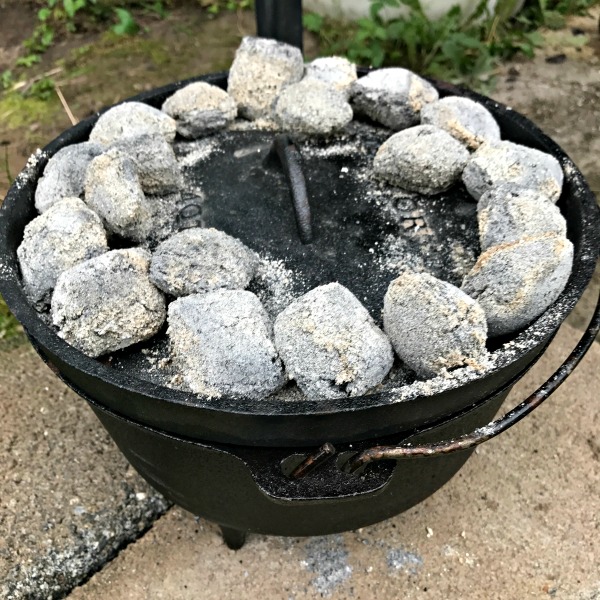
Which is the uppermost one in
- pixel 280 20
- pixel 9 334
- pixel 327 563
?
pixel 280 20

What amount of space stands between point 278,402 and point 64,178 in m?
0.59

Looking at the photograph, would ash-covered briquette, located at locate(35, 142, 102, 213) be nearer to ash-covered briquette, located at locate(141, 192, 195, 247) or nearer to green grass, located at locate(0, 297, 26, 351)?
ash-covered briquette, located at locate(141, 192, 195, 247)

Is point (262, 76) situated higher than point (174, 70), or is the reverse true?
point (262, 76)

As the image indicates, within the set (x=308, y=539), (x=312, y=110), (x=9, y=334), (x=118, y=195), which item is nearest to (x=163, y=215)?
(x=118, y=195)

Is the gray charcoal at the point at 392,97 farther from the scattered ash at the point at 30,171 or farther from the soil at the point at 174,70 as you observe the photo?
the soil at the point at 174,70

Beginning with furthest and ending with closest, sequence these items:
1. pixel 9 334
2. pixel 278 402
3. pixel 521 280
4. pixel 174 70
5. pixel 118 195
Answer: pixel 174 70 < pixel 9 334 < pixel 118 195 < pixel 521 280 < pixel 278 402

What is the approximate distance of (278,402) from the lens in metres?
0.88

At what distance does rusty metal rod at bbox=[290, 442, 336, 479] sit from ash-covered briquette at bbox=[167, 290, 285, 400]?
105mm

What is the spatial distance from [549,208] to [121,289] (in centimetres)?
65

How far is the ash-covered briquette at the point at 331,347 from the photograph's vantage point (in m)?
0.93

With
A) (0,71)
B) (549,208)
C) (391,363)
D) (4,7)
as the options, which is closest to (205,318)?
(391,363)

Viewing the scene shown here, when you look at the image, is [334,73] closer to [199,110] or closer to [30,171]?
[199,110]

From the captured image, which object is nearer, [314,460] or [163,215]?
[314,460]

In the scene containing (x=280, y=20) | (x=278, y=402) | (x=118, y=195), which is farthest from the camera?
(x=280, y=20)
